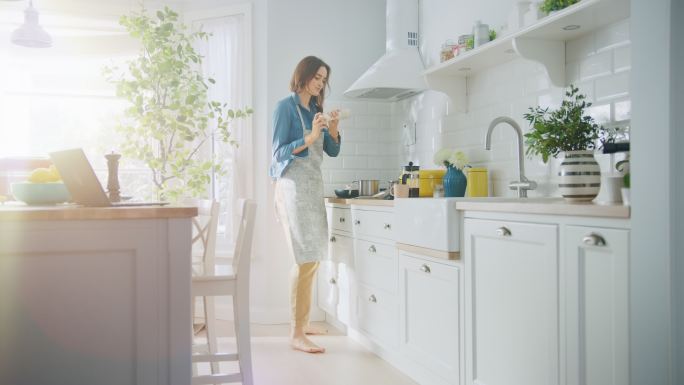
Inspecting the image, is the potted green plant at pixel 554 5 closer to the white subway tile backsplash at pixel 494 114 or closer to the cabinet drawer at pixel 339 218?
the white subway tile backsplash at pixel 494 114

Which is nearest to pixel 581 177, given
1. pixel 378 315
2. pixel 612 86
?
pixel 612 86

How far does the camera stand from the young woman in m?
3.61

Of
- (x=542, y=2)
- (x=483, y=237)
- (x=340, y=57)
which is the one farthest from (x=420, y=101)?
(x=483, y=237)

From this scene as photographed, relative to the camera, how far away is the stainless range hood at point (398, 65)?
12.6ft

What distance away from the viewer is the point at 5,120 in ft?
14.8

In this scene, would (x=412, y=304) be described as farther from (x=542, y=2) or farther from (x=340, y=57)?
(x=340, y=57)

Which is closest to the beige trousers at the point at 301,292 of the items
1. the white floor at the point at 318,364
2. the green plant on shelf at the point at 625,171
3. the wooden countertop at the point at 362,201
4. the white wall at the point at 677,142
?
the white floor at the point at 318,364

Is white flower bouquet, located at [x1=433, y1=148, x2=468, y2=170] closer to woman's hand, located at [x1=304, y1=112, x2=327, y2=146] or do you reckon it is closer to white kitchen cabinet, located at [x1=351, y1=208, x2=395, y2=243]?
white kitchen cabinet, located at [x1=351, y1=208, x2=395, y2=243]

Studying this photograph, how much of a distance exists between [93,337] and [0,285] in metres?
0.26

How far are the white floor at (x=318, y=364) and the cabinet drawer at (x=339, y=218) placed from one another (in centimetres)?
74

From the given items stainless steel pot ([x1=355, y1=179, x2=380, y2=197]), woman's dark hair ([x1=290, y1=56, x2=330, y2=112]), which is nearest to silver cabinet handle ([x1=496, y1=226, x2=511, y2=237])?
woman's dark hair ([x1=290, y1=56, x2=330, y2=112])

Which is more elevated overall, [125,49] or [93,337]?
[125,49]

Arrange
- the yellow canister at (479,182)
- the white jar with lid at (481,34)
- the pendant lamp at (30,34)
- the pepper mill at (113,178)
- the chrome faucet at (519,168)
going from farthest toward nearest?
the pendant lamp at (30,34) < the yellow canister at (479,182) < the white jar with lid at (481,34) < the chrome faucet at (519,168) < the pepper mill at (113,178)

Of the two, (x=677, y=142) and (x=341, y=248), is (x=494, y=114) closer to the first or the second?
(x=341, y=248)
